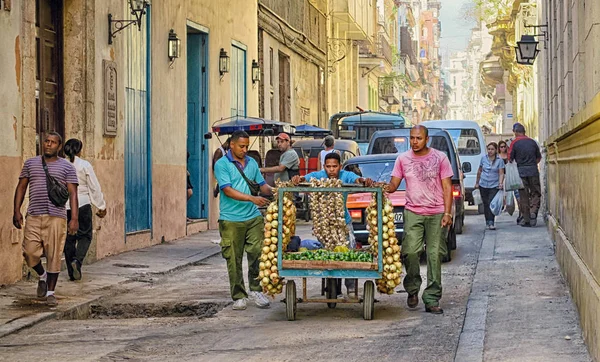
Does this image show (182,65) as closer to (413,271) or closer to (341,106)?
(413,271)

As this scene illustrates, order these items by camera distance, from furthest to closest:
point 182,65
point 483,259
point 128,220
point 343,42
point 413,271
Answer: point 343,42 → point 182,65 → point 128,220 → point 483,259 → point 413,271

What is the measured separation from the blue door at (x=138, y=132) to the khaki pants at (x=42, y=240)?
21.1 feet

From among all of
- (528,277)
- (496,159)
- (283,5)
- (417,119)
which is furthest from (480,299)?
(417,119)

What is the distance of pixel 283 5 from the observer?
3281 cm

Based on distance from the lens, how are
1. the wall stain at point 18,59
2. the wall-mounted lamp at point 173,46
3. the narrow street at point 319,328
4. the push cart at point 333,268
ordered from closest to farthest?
1. the narrow street at point 319,328
2. the push cart at point 333,268
3. the wall stain at point 18,59
4. the wall-mounted lamp at point 173,46

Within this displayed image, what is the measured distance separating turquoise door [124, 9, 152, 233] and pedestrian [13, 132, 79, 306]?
642 centimetres

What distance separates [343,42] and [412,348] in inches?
1494

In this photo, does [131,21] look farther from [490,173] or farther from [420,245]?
[490,173]

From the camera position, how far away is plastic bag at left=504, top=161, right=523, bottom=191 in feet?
70.0

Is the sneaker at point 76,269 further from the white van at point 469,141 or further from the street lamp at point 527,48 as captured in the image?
the white van at point 469,141

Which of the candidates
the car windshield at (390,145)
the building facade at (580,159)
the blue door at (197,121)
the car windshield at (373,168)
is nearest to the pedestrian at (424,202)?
the building facade at (580,159)

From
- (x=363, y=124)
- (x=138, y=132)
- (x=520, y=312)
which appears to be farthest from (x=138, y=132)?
(x=363, y=124)

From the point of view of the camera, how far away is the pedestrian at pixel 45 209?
1178 cm

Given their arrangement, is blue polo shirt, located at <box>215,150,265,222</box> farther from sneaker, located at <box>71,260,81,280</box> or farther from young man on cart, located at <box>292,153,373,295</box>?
sneaker, located at <box>71,260,81,280</box>
